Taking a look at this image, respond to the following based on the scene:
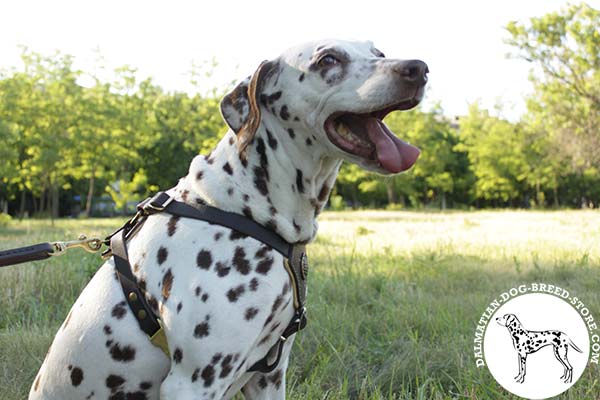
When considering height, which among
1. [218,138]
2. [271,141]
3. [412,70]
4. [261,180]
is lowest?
[218,138]

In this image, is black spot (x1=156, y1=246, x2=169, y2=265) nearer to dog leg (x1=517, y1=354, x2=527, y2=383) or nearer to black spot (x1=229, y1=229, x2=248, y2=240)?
black spot (x1=229, y1=229, x2=248, y2=240)

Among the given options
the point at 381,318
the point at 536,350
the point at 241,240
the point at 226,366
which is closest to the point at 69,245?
the point at 241,240

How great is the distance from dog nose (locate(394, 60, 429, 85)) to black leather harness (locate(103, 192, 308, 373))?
795 mm

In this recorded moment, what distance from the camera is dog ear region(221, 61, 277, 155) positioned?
2236mm

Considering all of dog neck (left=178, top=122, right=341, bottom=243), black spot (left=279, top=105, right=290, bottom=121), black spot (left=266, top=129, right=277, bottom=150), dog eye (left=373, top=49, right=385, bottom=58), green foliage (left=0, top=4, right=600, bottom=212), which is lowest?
green foliage (left=0, top=4, right=600, bottom=212)

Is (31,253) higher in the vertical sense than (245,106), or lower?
lower

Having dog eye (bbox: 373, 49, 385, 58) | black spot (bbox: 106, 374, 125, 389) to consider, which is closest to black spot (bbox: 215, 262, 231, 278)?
black spot (bbox: 106, 374, 125, 389)

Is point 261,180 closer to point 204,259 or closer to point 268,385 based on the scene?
point 204,259

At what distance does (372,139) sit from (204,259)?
817 millimetres

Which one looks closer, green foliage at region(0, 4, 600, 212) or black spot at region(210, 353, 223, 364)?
black spot at region(210, 353, 223, 364)

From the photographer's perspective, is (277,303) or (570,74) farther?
(570,74)

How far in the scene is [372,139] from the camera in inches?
89.0

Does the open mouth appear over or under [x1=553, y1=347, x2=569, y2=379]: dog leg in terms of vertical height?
over

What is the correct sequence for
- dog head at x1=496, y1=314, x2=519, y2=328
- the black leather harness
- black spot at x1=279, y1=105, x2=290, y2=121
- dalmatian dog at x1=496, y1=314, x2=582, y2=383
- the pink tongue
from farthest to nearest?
dog head at x1=496, y1=314, x2=519, y2=328 < dalmatian dog at x1=496, y1=314, x2=582, y2=383 < black spot at x1=279, y1=105, x2=290, y2=121 < the pink tongue < the black leather harness
